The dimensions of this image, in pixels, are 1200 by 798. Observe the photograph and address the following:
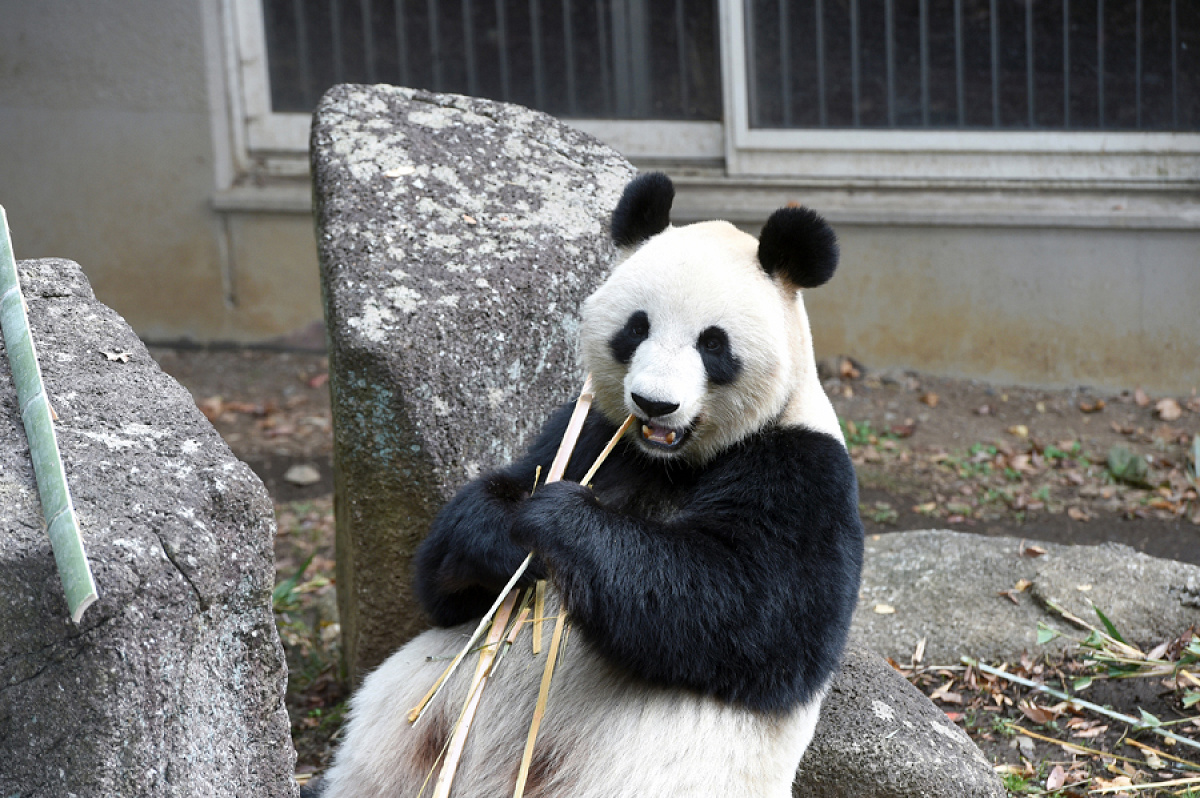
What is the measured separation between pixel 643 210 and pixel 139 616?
4.60ft

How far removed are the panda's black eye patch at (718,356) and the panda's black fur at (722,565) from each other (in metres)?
0.18

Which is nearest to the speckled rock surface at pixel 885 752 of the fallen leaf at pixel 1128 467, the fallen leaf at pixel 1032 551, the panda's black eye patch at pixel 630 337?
the panda's black eye patch at pixel 630 337

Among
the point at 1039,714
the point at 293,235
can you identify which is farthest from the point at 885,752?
the point at 293,235

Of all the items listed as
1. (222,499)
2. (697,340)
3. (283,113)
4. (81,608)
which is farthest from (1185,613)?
(283,113)

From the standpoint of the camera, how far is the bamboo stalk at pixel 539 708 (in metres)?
2.23

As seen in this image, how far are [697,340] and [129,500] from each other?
110cm

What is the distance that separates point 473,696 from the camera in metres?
2.27

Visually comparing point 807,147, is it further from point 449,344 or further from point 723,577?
point 723,577

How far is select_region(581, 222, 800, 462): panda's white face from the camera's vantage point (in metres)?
2.23

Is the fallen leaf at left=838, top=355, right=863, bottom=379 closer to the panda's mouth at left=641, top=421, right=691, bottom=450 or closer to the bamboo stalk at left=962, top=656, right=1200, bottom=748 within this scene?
the bamboo stalk at left=962, top=656, right=1200, bottom=748

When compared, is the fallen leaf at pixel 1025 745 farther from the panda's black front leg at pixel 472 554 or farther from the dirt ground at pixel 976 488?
the panda's black front leg at pixel 472 554

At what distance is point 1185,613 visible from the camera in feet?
12.4

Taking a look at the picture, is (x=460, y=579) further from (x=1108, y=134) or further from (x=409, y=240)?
(x=1108, y=134)

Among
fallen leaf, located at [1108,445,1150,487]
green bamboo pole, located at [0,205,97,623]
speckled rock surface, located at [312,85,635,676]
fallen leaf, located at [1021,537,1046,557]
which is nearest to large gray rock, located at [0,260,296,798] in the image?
green bamboo pole, located at [0,205,97,623]
